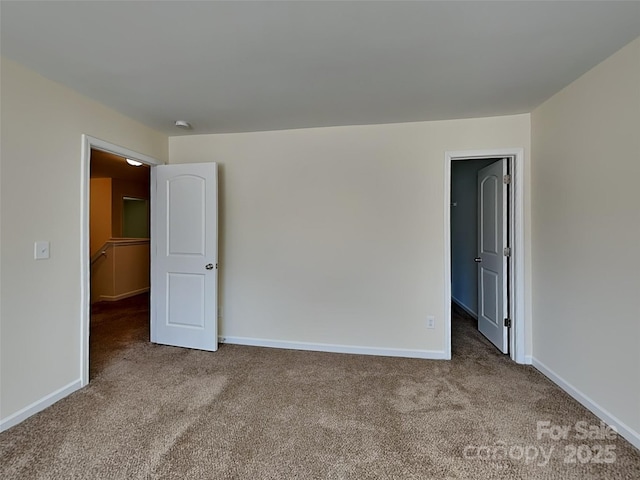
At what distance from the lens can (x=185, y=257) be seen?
319cm

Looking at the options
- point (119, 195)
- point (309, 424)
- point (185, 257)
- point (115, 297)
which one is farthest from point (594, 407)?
point (119, 195)

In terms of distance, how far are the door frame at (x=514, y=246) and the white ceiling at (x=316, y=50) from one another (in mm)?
404

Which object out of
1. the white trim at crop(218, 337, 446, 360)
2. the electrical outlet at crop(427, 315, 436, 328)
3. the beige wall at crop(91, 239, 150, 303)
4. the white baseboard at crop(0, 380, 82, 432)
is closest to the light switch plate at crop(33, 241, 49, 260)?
the white baseboard at crop(0, 380, 82, 432)

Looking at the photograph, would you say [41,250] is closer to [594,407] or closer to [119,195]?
[594,407]

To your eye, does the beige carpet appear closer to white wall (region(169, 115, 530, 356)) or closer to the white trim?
the white trim

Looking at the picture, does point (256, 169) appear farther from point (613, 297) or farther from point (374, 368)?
point (613, 297)

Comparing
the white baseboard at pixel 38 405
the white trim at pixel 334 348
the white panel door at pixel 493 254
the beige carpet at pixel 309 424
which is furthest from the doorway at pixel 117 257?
the white panel door at pixel 493 254

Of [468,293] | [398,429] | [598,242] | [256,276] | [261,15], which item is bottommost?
[398,429]

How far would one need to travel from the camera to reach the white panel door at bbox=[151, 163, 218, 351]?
310 centimetres

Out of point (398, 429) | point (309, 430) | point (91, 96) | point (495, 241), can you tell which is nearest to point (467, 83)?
point (495, 241)

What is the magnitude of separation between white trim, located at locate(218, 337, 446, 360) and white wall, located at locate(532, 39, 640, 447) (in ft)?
3.09

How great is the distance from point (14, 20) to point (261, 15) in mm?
1232

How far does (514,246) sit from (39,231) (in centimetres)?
376

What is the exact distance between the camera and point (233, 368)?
8.93 ft
